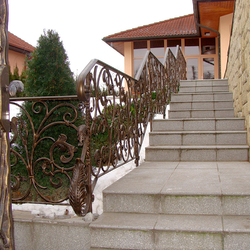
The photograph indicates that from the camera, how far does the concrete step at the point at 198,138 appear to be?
4.29 metres

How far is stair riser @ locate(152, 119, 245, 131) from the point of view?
15.1 ft

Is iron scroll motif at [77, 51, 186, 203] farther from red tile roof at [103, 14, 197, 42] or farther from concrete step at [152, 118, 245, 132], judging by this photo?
red tile roof at [103, 14, 197, 42]

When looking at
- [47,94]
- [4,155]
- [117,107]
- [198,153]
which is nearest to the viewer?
[4,155]

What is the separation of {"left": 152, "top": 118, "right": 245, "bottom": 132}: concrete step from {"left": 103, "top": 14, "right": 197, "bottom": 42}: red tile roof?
1110 cm

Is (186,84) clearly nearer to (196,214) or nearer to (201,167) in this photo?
(201,167)

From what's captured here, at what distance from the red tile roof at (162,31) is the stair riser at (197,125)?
1111 centimetres

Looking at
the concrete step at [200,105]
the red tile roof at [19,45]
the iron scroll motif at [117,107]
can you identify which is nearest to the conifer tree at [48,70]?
the iron scroll motif at [117,107]

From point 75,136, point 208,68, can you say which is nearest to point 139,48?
point 208,68

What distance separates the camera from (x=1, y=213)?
1063mm

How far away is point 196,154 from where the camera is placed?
13.4 ft

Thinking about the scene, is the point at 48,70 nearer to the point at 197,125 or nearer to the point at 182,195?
the point at 182,195

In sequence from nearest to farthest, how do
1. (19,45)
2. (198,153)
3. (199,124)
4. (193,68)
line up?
(198,153) < (199,124) < (193,68) < (19,45)

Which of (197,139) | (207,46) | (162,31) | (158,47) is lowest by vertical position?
(197,139)

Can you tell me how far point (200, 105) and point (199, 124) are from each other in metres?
0.98
